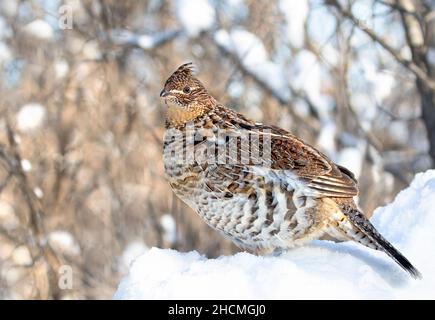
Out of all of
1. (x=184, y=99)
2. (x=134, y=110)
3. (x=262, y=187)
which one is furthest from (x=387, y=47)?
(x=262, y=187)

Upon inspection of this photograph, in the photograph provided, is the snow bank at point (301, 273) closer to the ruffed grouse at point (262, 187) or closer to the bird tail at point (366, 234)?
the bird tail at point (366, 234)

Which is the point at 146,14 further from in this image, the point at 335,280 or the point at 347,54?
the point at 335,280

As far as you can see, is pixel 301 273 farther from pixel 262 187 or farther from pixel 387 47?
pixel 387 47

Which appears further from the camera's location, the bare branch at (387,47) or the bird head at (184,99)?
the bare branch at (387,47)

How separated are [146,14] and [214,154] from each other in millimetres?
7983

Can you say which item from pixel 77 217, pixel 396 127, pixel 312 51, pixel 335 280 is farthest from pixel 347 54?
pixel 335 280

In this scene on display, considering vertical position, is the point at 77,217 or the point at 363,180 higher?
the point at 363,180

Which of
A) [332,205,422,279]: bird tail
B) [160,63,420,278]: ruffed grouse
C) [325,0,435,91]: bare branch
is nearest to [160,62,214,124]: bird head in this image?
[160,63,420,278]: ruffed grouse

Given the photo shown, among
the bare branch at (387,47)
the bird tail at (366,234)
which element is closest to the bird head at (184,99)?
the bird tail at (366,234)

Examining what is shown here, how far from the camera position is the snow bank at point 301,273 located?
2.51 meters

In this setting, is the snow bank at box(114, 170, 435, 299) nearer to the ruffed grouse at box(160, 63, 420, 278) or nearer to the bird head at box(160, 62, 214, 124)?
the ruffed grouse at box(160, 63, 420, 278)

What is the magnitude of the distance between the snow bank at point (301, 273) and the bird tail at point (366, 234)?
4cm
